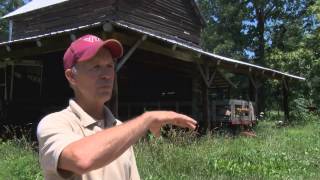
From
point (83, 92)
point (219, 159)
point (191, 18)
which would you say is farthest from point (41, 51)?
point (83, 92)

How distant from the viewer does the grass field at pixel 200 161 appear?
7980mm

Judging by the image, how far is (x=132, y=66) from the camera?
19.9 meters

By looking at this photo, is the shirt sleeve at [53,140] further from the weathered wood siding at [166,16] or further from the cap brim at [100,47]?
the weathered wood siding at [166,16]

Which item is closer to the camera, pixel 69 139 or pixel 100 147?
pixel 100 147

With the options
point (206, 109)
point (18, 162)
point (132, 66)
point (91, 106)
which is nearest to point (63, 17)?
point (132, 66)

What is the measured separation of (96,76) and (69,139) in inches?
13.6

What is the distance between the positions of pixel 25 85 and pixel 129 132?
56.6 ft

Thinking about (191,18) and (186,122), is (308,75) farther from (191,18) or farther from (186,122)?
(186,122)

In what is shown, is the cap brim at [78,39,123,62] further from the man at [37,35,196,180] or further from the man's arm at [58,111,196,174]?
the man's arm at [58,111,196,174]

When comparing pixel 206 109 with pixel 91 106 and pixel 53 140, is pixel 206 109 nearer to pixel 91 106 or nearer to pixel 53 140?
pixel 91 106

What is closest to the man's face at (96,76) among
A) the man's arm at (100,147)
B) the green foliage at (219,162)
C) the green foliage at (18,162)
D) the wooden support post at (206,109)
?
the man's arm at (100,147)

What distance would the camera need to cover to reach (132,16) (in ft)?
58.1

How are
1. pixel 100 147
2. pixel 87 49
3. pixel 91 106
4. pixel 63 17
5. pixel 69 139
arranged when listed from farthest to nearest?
1. pixel 63 17
2. pixel 91 106
3. pixel 87 49
4. pixel 69 139
5. pixel 100 147

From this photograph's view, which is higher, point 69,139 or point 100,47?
point 100,47
